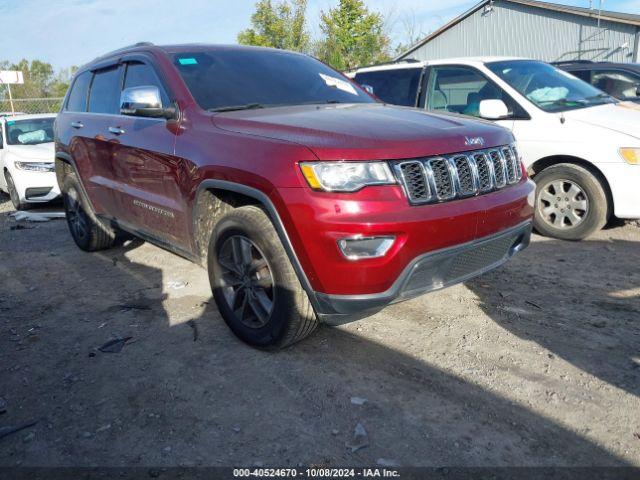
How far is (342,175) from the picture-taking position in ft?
8.38

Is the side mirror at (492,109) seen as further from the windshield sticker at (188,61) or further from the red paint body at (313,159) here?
the windshield sticker at (188,61)

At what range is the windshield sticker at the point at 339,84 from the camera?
408 centimetres

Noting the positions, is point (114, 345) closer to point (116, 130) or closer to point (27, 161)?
point (116, 130)

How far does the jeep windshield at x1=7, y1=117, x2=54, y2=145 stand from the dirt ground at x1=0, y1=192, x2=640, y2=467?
541 centimetres

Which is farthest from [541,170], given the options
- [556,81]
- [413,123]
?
[413,123]

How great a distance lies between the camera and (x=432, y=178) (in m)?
2.67

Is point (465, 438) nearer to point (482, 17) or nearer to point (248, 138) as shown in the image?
point (248, 138)

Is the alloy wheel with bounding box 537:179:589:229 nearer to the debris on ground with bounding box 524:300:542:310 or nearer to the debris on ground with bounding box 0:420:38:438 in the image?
the debris on ground with bounding box 524:300:542:310

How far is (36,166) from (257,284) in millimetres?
6536

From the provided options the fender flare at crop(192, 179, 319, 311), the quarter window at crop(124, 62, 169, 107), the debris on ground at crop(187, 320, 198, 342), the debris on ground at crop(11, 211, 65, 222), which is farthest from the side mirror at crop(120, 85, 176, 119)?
the debris on ground at crop(11, 211, 65, 222)

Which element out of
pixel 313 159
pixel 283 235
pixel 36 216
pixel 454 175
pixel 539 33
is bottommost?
pixel 36 216

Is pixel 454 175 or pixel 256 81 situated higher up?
pixel 256 81

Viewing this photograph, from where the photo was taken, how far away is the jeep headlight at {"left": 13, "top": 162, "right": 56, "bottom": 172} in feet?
26.2

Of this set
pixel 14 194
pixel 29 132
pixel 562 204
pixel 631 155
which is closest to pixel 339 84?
pixel 562 204
